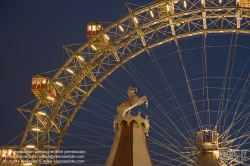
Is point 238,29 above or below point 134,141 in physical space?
above

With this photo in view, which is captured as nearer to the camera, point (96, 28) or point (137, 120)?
point (137, 120)

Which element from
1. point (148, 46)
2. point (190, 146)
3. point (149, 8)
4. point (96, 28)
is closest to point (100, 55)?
point (96, 28)

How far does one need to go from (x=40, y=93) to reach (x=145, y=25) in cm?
547

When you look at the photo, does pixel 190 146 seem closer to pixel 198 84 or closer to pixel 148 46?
pixel 148 46

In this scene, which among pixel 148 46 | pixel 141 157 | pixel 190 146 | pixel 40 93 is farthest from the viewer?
pixel 40 93

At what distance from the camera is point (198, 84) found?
1670 inches

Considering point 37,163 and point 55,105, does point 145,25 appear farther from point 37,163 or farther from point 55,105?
point 37,163

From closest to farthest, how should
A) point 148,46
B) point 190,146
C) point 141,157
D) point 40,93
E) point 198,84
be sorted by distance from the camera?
point 141,157, point 190,146, point 148,46, point 40,93, point 198,84

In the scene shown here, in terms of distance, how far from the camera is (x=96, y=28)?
45.8 ft

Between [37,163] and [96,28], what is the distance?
619 cm

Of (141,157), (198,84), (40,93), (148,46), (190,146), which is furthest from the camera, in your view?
(198,84)

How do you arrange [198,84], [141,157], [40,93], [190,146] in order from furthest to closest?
[198,84] → [40,93] → [190,146] → [141,157]

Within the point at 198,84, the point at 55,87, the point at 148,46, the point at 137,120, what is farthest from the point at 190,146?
the point at 198,84

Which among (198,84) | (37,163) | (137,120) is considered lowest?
(37,163)
